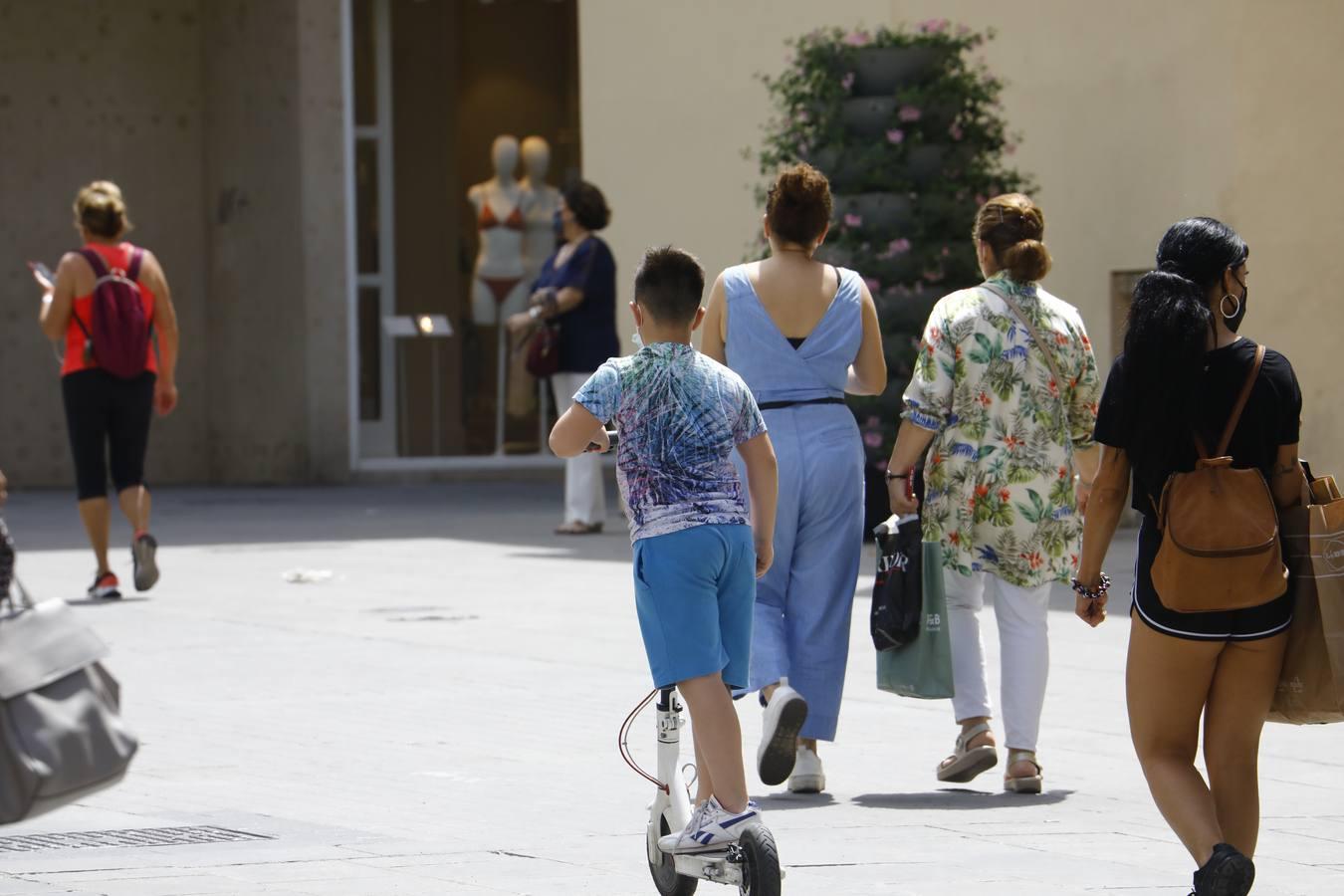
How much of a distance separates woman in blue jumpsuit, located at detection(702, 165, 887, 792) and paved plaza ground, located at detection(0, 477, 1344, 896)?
0.39 meters

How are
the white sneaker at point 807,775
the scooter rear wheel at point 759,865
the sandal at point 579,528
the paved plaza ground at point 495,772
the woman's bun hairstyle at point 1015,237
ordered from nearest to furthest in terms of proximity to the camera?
the scooter rear wheel at point 759,865 → the paved plaza ground at point 495,772 → the white sneaker at point 807,775 → the woman's bun hairstyle at point 1015,237 → the sandal at point 579,528

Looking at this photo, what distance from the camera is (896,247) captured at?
46.7ft

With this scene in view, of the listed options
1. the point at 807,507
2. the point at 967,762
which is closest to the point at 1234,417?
the point at 807,507

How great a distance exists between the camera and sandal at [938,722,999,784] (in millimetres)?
6941

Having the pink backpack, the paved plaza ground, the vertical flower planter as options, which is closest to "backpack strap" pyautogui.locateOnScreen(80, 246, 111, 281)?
the pink backpack

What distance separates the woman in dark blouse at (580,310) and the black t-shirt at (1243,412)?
10258 millimetres

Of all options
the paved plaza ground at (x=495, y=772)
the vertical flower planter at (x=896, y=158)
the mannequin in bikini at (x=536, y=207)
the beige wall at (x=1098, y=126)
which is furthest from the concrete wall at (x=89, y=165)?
the paved plaza ground at (x=495, y=772)

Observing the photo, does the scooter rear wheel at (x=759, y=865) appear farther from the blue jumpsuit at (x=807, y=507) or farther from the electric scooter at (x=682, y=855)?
the blue jumpsuit at (x=807, y=507)

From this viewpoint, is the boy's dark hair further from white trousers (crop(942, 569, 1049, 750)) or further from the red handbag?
the red handbag

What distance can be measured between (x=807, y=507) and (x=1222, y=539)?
2.15 metres

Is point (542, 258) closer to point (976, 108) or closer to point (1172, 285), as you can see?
point (976, 108)

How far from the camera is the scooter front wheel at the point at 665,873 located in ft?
17.2

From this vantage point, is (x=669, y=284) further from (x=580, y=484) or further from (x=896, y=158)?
(x=580, y=484)

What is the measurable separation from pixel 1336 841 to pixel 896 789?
137 cm
